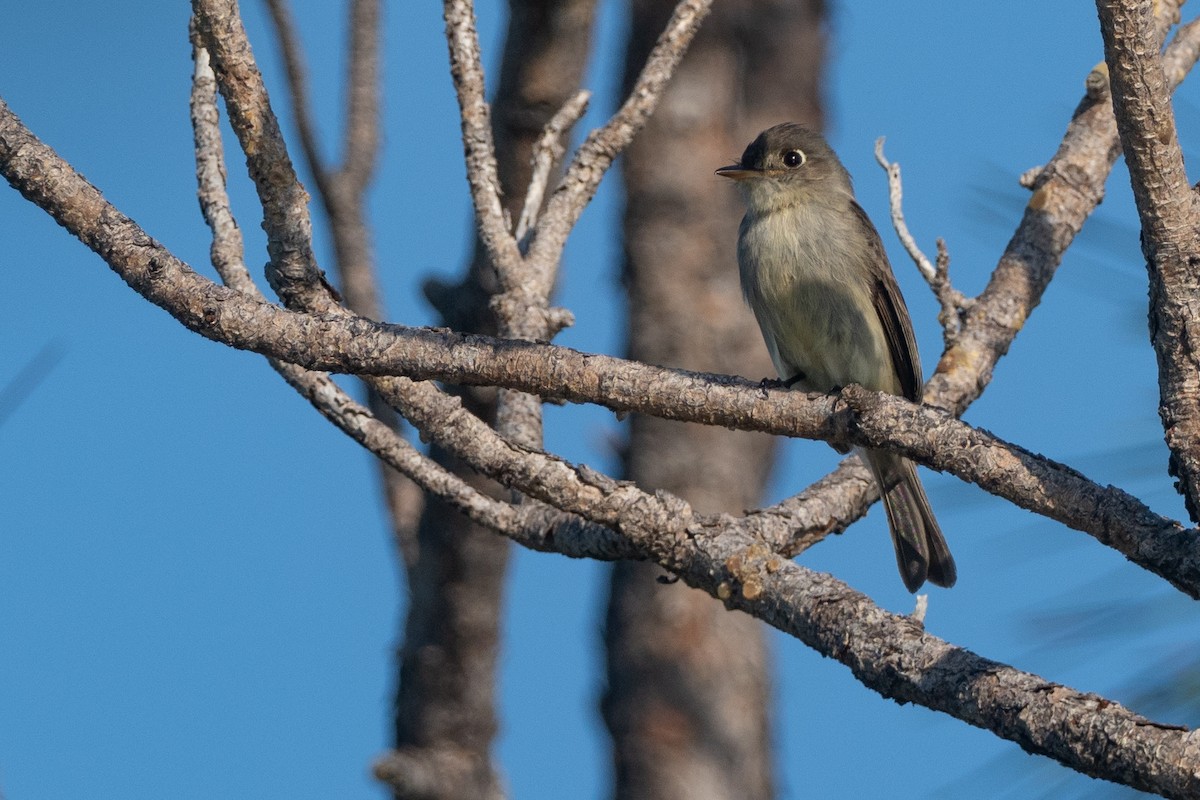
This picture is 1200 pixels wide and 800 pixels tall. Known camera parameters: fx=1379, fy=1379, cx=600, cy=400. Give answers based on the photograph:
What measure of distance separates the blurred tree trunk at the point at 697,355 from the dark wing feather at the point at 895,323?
91cm

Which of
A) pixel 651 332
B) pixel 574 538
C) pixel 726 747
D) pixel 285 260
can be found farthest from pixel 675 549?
pixel 651 332

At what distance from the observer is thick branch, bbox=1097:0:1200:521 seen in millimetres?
2418

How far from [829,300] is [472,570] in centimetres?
158

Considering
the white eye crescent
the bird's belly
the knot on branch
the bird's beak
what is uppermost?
the white eye crescent

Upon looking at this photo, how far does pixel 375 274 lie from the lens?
5301 mm

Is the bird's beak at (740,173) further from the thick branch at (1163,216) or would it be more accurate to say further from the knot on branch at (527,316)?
the thick branch at (1163,216)

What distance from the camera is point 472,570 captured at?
463cm

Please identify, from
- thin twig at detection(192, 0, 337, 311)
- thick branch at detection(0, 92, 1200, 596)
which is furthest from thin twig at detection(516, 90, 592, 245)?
thick branch at detection(0, 92, 1200, 596)

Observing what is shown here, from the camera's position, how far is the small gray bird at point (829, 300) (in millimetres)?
4906

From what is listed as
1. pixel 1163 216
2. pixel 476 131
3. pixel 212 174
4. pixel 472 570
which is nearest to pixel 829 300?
pixel 476 131

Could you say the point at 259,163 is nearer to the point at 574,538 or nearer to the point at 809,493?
the point at 574,538

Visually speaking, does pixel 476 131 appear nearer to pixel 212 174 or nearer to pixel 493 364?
pixel 212 174

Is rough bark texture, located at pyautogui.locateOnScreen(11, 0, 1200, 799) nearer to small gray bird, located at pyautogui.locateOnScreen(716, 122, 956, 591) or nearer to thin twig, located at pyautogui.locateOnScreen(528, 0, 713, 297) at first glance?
thin twig, located at pyautogui.locateOnScreen(528, 0, 713, 297)

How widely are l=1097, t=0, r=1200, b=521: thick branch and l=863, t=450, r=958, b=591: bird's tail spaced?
2.06 meters
